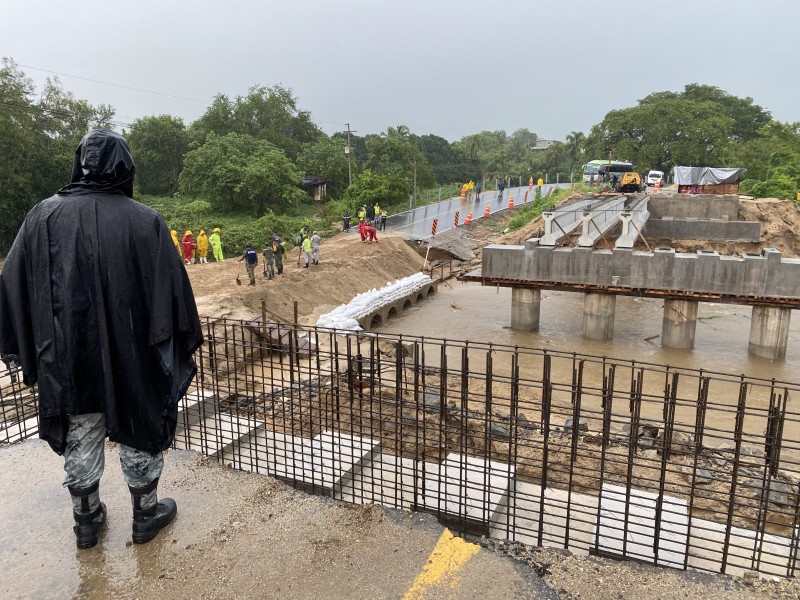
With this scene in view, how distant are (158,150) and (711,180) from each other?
3456 centimetres

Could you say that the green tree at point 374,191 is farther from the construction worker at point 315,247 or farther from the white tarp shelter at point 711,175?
the white tarp shelter at point 711,175

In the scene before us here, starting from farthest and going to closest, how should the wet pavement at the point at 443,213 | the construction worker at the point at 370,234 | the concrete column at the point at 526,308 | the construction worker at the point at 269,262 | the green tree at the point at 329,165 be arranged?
the green tree at the point at 329,165 < the wet pavement at the point at 443,213 < the construction worker at the point at 370,234 < the construction worker at the point at 269,262 < the concrete column at the point at 526,308

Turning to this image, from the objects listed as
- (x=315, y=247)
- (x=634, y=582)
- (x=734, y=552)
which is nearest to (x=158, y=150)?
(x=315, y=247)

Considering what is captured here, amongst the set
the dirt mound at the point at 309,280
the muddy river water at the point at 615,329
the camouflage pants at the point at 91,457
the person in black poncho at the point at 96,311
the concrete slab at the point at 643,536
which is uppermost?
the person in black poncho at the point at 96,311

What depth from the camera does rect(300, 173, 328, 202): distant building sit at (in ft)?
127

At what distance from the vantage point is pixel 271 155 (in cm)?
3078

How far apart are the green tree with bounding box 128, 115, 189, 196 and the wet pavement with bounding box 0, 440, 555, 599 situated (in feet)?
123

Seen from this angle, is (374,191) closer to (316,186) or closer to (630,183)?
(316,186)

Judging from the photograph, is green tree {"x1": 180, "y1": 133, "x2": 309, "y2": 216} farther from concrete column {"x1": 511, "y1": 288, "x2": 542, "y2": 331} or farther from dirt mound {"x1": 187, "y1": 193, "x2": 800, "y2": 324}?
concrete column {"x1": 511, "y1": 288, "x2": 542, "y2": 331}

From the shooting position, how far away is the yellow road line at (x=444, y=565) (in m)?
2.82

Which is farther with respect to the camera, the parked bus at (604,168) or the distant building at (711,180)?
the parked bus at (604,168)

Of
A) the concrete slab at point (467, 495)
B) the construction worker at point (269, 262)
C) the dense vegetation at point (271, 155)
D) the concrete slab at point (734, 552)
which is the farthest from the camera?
the dense vegetation at point (271, 155)

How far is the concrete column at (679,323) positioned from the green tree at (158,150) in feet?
109

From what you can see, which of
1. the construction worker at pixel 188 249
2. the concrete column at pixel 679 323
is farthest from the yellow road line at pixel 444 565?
the construction worker at pixel 188 249
